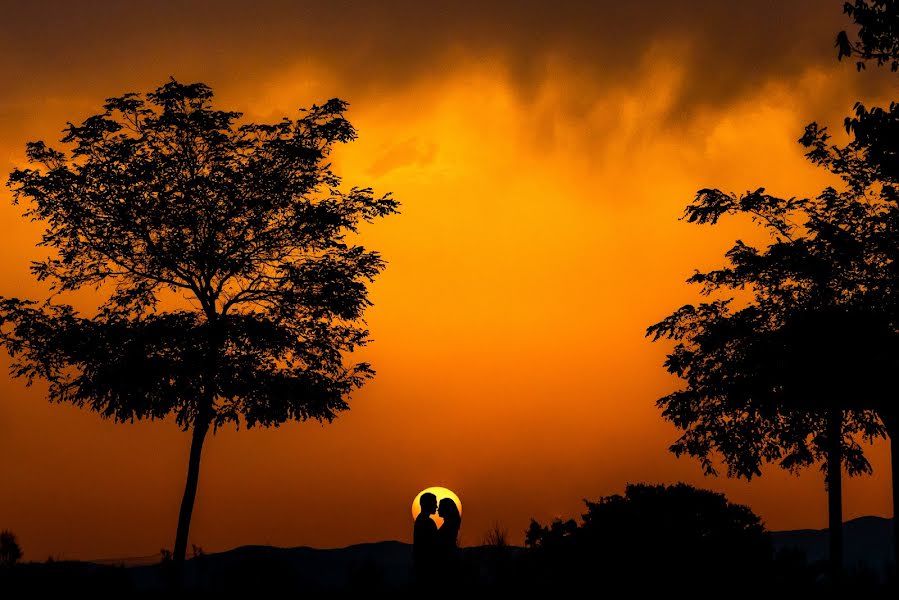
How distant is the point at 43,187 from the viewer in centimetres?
3253

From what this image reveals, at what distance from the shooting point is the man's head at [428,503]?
62.2 feet

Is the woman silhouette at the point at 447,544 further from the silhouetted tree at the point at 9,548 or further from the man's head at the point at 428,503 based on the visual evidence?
the silhouetted tree at the point at 9,548

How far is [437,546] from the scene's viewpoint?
63.7ft

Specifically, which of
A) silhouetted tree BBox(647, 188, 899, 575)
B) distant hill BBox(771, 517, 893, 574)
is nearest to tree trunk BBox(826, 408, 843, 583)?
silhouetted tree BBox(647, 188, 899, 575)

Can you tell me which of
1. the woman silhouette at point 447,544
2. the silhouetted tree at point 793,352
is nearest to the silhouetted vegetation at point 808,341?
the silhouetted tree at point 793,352

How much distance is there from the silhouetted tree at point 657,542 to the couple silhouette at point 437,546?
204 inches

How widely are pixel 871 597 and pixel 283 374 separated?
57.9 ft

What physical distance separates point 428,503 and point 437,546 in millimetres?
966

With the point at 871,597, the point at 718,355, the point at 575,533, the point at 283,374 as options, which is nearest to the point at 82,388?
the point at 283,374

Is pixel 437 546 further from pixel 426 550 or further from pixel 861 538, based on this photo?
pixel 861 538

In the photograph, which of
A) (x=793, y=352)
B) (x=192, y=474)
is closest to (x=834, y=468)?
(x=793, y=352)

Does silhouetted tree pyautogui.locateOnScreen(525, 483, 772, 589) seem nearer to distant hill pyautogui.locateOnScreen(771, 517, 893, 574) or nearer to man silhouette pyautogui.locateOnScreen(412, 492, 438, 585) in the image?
man silhouette pyautogui.locateOnScreen(412, 492, 438, 585)

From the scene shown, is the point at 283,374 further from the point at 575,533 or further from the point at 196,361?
the point at 575,533

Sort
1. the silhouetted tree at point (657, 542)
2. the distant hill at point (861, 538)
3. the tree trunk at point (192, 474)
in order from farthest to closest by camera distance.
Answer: the distant hill at point (861, 538) → the tree trunk at point (192, 474) → the silhouetted tree at point (657, 542)
